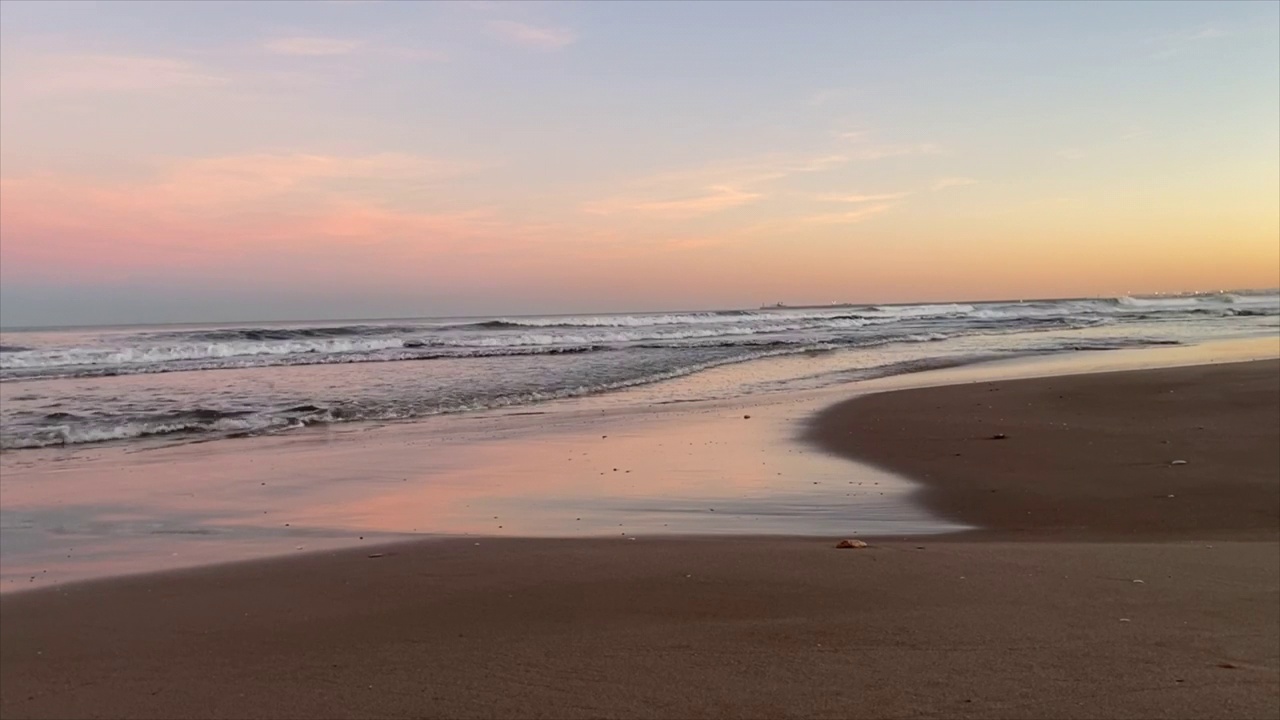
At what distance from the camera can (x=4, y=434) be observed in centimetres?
1227

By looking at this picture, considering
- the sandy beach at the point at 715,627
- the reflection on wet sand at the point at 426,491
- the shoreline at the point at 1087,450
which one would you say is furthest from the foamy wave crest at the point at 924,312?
the sandy beach at the point at 715,627

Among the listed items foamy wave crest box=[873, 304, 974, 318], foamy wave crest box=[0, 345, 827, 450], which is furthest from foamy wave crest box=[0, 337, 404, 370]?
foamy wave crest box=[873, 304, 974, 318]

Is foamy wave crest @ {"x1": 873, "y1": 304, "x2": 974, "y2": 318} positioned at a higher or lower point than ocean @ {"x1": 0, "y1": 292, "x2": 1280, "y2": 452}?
higher

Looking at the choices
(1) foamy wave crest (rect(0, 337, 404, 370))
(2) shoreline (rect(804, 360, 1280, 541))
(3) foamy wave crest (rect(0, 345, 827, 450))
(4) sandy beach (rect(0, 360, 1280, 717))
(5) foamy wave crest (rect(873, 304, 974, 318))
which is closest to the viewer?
(4) sandy beach (rect(0, 360, 1280, 717))

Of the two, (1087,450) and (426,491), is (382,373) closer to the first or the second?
(426,491)

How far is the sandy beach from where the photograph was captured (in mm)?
3207

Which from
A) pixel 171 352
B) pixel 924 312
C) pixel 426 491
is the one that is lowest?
pixel 426 491

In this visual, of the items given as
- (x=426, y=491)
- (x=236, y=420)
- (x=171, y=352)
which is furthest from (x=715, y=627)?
(x=171, y=352)

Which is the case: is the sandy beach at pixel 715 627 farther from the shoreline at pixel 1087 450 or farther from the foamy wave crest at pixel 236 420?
the foamy wave crest at pixel 236 420

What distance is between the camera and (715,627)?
3.96 meters

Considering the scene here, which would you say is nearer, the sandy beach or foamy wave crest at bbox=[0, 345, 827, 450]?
the sandy beach

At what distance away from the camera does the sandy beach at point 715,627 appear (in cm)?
321

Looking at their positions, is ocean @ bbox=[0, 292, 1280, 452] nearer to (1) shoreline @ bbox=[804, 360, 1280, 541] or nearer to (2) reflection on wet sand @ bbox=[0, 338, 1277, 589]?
(2) reflection on wet sand @ bbox=[0, 338, 1277, 589]

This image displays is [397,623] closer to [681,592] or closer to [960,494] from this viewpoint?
[681,592]
